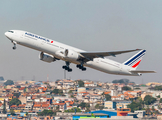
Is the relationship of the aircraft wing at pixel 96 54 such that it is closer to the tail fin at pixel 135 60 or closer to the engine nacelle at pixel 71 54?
the engine nacelle at pixel 71 54

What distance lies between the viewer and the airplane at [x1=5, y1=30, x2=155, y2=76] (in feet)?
170

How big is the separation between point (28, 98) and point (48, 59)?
13106 centimetres

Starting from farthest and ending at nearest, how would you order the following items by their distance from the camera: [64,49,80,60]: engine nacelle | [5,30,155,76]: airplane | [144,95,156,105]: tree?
[144,95,156,105]: tree
[64,49,80,60]: engine nacelle
[5,30,155,76]: airplane

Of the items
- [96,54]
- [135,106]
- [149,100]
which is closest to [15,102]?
[135,106]

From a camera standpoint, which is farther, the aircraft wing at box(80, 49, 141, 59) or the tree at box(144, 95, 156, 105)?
the tree at box(144, 95, 156, 105)

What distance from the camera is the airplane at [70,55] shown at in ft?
170

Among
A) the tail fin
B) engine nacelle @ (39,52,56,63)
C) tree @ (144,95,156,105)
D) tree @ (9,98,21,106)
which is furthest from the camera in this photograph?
tree @ (9,98,21,106)

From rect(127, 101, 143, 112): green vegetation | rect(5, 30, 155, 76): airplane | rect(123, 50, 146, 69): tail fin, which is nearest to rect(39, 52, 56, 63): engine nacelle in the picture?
rect(5, 30, 155, 76): airplane

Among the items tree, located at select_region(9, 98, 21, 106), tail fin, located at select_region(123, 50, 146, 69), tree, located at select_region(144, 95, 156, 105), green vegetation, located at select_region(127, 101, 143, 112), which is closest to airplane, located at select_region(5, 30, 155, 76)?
tail fin, located at select_region(123, 50, 146, 69)

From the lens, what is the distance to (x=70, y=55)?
53250 millimetres

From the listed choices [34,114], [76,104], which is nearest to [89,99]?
[76,104]

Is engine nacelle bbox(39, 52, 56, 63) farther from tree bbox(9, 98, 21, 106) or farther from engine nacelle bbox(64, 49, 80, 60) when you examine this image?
tree bbox(9, 98, 21, 106)

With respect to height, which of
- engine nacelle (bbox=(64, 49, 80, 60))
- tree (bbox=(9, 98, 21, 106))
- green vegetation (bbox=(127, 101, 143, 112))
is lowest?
green vegetation (bbox=(127, 101, 143, 112))

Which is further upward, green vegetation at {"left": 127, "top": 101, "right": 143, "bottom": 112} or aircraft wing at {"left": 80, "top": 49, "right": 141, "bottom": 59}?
aircraft wing at {"left": 80, "top": 49, "right": 141, "bottom": 59}
